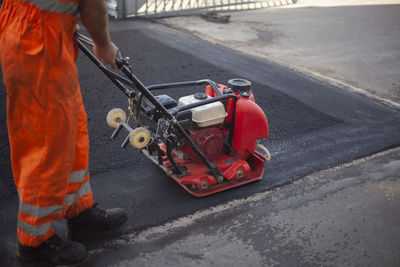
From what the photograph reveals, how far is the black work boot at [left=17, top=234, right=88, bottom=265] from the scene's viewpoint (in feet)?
7.53

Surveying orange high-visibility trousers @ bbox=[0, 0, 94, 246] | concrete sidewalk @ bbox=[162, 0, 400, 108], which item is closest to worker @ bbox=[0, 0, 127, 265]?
orange high-visibility trousers @ bbox=[0, 0, 94, 246]

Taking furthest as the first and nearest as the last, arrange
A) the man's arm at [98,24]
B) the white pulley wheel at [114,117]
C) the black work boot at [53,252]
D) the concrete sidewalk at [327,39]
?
the concrete sidewalk at [327,39] → the white pulley wheel at [114,117] → the black work boot at [53,252] → the man's arm at [98,24]

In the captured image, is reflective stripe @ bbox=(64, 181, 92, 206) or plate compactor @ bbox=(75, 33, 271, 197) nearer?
reflective stripe @ bbox=(64, 181, 92, 206)

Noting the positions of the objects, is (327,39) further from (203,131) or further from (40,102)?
(40,102)

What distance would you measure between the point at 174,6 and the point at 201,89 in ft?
18.5

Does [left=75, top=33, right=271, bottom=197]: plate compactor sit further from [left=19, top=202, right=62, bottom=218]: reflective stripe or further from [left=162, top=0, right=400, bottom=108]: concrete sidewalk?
[left=162, top=0, right=400, bottom=108]: concrete sidewalk

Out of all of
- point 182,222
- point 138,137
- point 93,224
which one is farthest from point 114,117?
point 182,222

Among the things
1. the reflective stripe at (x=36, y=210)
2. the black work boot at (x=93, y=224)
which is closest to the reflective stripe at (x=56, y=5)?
the reflective stripe at (x=36, y=210)

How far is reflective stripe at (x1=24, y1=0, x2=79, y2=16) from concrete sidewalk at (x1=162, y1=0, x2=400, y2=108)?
4.41 meters

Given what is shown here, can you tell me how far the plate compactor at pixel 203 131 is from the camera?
2.88 metres

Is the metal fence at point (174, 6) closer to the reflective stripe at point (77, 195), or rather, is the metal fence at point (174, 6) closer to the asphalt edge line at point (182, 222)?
the asphalt edge line at point (182, 222)

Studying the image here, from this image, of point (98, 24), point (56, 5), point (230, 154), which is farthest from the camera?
point (230, 154)

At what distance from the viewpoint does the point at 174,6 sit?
10320 mm

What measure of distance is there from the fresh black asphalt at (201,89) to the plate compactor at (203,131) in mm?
172
